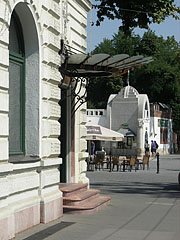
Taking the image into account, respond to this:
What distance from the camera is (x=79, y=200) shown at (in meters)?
13.9

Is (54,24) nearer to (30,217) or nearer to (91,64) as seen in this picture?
(91,64)

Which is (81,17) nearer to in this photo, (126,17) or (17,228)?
(126,17)

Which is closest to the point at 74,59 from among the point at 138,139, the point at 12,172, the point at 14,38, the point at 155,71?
the point at 14,38

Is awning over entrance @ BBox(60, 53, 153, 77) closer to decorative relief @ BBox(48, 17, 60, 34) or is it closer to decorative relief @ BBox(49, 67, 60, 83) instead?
decorative relief @ BBox(49, 67, 60, 83)

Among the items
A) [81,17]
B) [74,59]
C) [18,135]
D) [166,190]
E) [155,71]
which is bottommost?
[166,190]

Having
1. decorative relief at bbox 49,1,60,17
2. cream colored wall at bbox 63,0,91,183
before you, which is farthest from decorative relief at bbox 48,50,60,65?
cream colored wall at bbox 63,0,91,183

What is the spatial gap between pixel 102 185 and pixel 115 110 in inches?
1254

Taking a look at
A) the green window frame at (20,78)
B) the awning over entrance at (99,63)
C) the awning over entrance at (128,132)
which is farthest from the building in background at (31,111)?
the awning over entrance at (128,132)

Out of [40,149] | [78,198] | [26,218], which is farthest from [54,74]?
[26,218]

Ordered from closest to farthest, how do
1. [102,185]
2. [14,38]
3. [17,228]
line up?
[17,228]
[14,38]
[102,185]

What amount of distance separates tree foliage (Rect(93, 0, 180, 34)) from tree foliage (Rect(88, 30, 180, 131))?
4914 cm

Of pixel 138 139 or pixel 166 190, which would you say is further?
pixel 138 139

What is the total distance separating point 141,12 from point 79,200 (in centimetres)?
692

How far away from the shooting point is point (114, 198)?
1797cm
